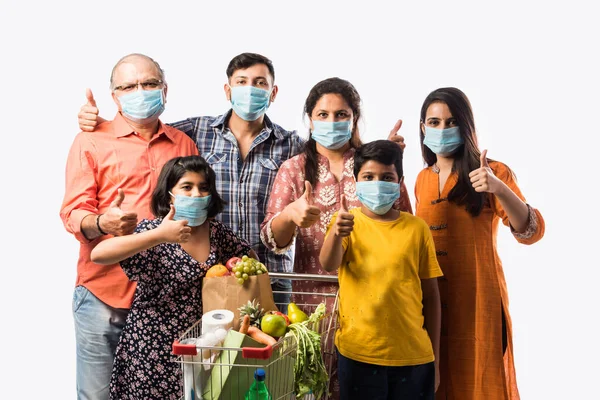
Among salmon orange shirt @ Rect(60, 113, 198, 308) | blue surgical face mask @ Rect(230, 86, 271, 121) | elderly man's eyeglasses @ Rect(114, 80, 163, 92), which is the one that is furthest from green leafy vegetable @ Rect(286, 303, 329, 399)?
elderly man's eyeglasses @ Rect(114, 80, 163, 92)

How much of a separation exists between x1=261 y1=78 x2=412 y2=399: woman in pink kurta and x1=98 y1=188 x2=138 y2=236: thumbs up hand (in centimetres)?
71

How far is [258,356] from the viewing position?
2721 mm

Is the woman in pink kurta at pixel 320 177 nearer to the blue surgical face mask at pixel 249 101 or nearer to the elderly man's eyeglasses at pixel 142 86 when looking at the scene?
the blue surgical face mask at pixel 249 101

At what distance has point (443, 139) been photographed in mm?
3588

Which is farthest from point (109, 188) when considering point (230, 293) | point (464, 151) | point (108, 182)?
point (464, 151)

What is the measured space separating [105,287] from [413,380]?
159 centimetres

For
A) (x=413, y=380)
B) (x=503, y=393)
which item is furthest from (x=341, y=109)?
(x=503, y=393)

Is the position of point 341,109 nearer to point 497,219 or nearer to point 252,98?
point 252,98

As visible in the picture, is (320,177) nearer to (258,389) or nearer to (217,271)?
(217,271)

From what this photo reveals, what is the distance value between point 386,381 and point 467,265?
0.75 m

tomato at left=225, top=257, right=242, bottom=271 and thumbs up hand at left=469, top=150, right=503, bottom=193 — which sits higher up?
thumbs up hand at left=469, top=150, right=503, bottom=193

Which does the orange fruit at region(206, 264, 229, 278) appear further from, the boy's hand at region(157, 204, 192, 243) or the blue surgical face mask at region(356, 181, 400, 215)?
the blue surgical face mask at region(356, 181, 400, 215)

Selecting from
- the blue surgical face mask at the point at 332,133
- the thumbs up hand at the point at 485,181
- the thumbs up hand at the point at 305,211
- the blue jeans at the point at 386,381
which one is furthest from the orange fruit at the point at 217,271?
the thumbs up hand at the point at 485,181

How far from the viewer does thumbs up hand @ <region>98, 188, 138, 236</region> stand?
3180 mm
